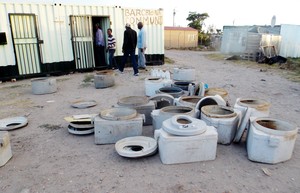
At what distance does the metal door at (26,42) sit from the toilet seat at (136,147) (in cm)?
702

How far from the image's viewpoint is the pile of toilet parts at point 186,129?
3148 mm

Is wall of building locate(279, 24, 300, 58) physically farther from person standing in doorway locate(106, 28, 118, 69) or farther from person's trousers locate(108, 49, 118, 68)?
person standing in doorway locate(106, 28, 118, 69)

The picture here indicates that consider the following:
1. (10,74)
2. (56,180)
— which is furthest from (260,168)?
(10,74)

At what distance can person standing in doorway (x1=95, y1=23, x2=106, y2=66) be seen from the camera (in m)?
10.1

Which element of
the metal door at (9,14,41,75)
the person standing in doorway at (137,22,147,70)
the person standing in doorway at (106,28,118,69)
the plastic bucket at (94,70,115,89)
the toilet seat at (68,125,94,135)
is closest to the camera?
the toilet seat at (68,125,94,135)

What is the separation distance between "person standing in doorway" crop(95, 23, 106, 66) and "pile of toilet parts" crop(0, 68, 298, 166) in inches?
239

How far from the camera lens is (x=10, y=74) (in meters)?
8.76

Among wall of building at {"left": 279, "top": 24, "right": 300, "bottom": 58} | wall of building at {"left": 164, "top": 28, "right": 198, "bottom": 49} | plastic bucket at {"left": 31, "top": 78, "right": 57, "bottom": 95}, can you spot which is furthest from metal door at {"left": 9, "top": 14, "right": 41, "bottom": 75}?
wall of building at {"left": 164, "top": 28, "right": 198, "bottom": 49}

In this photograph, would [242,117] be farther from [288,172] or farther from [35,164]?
[35,164]

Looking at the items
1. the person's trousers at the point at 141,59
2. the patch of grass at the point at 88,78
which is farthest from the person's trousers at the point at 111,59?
the patch of grass at the point at 88,78

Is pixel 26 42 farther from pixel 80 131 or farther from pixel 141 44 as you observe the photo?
pixel 80 131

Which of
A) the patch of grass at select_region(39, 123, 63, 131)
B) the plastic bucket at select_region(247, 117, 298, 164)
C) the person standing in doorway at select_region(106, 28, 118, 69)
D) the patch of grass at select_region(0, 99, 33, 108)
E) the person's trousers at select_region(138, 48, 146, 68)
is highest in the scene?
the person standing in doorway at select_region(106, 28, 118, 69)

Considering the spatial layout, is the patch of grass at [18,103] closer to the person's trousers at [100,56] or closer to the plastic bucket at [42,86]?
the plastic bucket at [42,86]

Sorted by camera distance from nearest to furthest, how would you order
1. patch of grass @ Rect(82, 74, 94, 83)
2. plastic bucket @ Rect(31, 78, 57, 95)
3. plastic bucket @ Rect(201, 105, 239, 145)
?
plastic bucket @ Rect(201, 105, 239, 145) < plastic bucket @ Rect(31, 78, 57, 95) < patch of grass @ Rect(82, 74, 94, 83)
